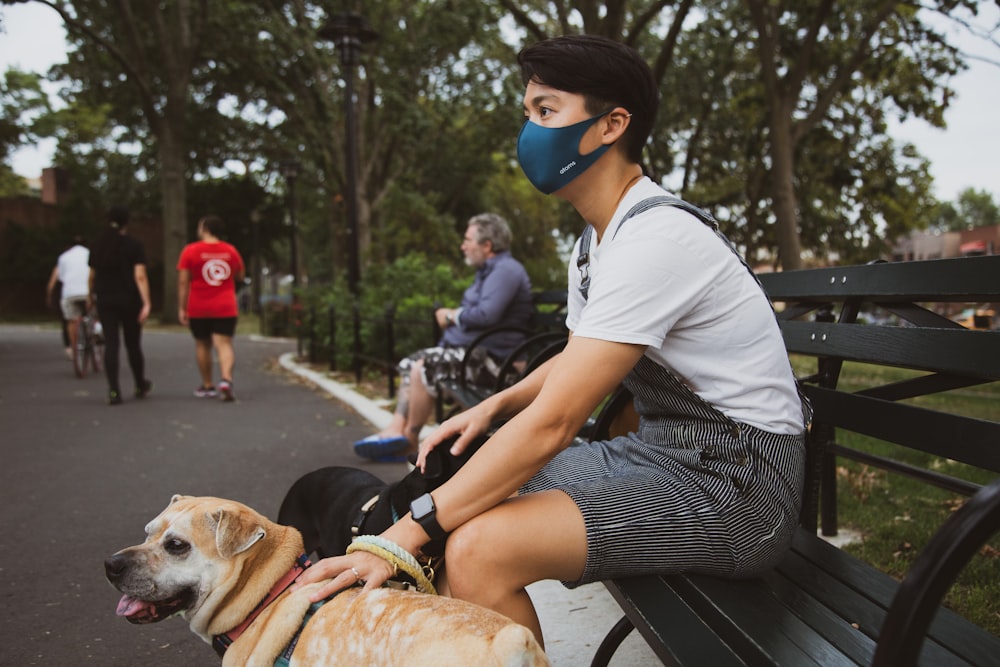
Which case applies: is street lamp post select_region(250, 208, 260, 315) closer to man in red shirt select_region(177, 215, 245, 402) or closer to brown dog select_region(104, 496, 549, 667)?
man in red shirt select_region(177, 215, 245, 402)

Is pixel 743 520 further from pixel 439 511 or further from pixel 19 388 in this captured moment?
pixel 19 388

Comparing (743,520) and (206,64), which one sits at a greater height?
(206,64)

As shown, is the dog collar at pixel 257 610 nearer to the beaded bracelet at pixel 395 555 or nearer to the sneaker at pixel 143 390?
the beaded bracelet at pixel 395 555

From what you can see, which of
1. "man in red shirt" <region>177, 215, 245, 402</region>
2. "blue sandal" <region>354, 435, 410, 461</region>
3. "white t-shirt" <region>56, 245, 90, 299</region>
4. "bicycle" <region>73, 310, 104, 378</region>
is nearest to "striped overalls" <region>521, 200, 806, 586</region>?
"blue sandal" <region>354, 435, 410, 461</region>

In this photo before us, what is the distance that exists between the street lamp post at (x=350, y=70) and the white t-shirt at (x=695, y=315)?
9986 millimetres

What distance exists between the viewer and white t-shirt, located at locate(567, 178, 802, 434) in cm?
177

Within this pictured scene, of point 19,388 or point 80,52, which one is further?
point 80,52

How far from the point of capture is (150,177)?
39.7m

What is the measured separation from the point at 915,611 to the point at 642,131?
1403 millimetres

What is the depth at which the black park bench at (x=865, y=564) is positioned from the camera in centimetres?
103

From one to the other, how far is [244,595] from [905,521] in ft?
10.5

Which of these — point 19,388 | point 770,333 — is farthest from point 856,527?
point 19,388

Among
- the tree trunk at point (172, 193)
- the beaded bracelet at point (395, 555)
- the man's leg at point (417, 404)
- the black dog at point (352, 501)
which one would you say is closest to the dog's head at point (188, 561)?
the black dog at point (352, 501)

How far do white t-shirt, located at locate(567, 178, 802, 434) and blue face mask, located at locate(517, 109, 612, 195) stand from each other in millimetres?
186
